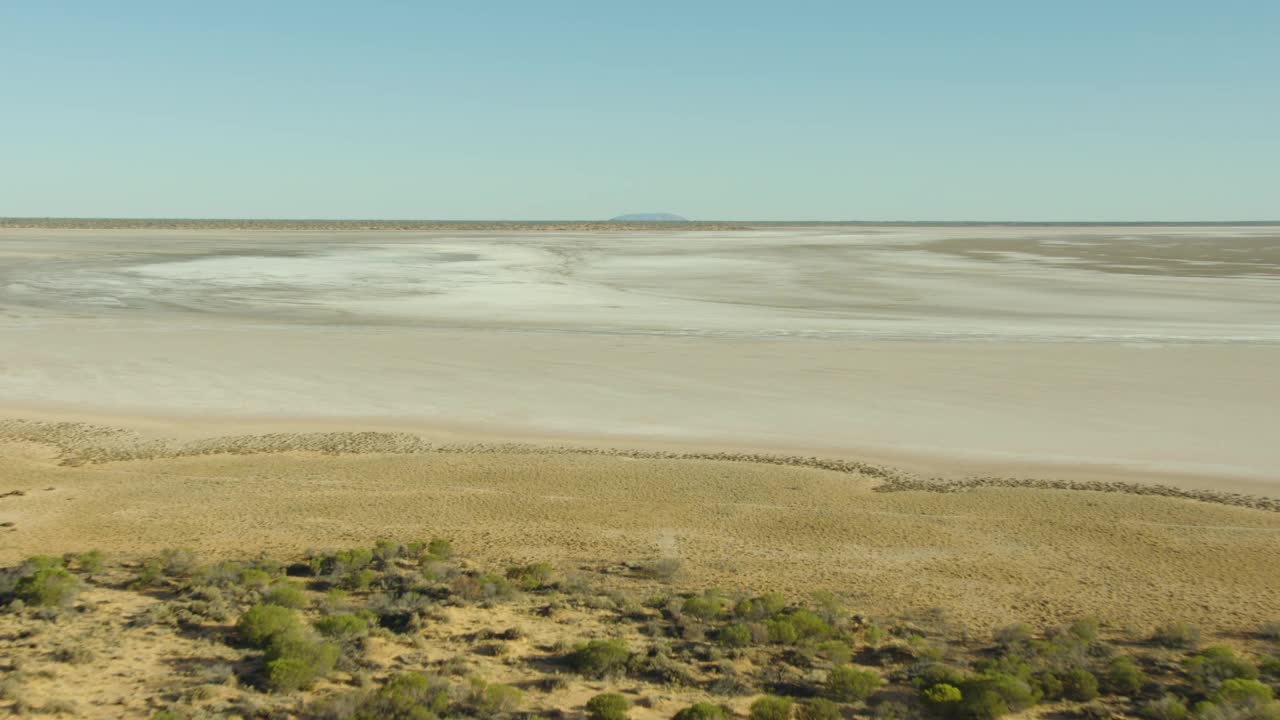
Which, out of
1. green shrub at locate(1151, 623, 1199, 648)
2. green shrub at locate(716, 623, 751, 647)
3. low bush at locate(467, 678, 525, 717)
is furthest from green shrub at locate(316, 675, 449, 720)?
green shrub at locate(1151, 623, 1199, 648)

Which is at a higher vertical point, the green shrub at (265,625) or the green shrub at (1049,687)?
the green shrub at (265,625)

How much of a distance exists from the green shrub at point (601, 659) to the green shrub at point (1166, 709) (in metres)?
4.61

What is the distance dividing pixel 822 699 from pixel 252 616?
221 inches

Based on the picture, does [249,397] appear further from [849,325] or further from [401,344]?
[849,325]

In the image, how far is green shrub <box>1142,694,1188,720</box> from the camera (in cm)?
857

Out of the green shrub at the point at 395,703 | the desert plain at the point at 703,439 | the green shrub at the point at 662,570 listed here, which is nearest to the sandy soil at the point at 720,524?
the desert plain at the point at 703,439

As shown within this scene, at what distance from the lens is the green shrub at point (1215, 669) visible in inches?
360

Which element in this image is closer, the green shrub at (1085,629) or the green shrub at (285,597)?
the green shrub at (1085,629)

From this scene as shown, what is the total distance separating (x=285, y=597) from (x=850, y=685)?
5971mm

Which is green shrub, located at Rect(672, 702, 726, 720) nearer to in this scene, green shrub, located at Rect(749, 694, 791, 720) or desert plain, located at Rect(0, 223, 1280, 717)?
green shrub, located at Rect(749, 694, 791, 720)

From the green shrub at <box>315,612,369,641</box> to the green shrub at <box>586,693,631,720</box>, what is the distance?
2780 millimetres

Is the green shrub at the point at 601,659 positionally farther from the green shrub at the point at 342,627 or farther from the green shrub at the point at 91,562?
the green shrub at the point at 91,562

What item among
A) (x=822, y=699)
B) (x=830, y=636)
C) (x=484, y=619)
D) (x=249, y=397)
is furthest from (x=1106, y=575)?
(x=249, y=397)

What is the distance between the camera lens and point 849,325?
35.2 metres
